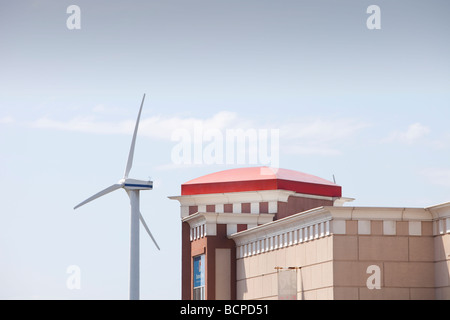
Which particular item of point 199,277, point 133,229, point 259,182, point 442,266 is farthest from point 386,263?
point 133,229

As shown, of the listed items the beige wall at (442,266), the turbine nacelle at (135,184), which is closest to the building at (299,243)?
the beige wall at (442,266)

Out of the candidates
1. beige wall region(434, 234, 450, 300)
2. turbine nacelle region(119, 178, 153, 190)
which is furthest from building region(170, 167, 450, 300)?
turbine nacelle region(119, 178, 153, 190)

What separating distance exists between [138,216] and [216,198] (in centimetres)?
690

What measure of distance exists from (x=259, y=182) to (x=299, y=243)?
15150 mm

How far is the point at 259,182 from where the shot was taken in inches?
2849

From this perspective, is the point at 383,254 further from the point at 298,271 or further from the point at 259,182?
the point at 259,182

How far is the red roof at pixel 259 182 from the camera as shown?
72312 mm

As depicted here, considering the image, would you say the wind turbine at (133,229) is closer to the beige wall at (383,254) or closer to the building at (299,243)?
the building at (299,243)

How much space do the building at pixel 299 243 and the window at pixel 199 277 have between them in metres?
0.08

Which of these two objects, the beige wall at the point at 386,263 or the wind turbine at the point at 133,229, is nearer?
the beige wall at the point at 386,263

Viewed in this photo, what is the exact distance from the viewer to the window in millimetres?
69312
